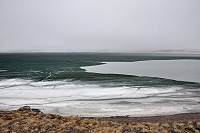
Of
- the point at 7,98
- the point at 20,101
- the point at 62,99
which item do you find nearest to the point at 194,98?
the point at 62,99

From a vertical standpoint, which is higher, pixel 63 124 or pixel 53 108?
pixel 63 124

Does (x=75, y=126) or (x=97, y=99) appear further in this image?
(x=97, y=99)

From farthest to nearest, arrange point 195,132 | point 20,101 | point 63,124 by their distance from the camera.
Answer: point 20,101
point 63,124
point 195,132

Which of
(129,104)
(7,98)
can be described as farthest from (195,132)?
(7,98)

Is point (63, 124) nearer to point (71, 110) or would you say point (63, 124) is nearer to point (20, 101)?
point (71, 110)

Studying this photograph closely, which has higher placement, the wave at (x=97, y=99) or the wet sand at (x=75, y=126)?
the wet sand at (x=75, y=126)

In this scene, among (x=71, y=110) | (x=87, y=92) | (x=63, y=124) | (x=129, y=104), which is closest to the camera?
(x=63, y=124)

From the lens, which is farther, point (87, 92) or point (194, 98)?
point (87, 92)

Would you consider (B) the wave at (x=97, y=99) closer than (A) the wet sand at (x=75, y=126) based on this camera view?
No

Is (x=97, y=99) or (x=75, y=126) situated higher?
(x=75, y=126)

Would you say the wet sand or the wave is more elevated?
the wet sand

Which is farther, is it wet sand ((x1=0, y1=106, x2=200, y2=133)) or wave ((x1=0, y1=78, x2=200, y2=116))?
wave ((x1=0, y1=78, x2=200, y2=116))

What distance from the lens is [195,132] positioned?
26.8 feet

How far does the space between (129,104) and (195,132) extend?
26.6ft
